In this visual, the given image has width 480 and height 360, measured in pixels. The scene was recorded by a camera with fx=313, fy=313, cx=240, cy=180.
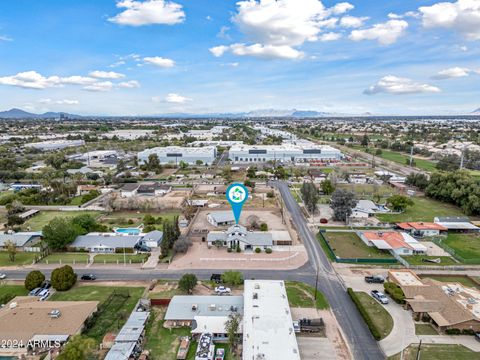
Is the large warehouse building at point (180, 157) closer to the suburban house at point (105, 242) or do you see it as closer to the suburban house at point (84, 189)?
the suburban house at point (84, 189)

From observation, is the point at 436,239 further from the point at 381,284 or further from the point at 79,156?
the point at 79,156

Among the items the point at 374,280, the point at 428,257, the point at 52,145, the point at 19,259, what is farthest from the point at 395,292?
the point at 52,145

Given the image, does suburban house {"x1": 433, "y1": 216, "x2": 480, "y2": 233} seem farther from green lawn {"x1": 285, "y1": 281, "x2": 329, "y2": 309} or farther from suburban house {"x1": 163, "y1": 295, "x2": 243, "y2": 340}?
suburban house {"x1": 163, "y1": 295, "x2": 243, "y2": 340}

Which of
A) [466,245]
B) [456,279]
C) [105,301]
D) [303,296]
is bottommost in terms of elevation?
[105,301]

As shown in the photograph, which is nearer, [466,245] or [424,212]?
[466,245]

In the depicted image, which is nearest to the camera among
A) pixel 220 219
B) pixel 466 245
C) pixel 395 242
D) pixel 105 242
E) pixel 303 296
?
pixel 303 296

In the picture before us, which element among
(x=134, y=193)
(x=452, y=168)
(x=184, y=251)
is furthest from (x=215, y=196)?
(x=452, y=168)

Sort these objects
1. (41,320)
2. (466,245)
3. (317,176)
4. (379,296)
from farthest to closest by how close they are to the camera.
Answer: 1. (317,176)
2. (466,245)
3. (379,296)
4. (41,320)

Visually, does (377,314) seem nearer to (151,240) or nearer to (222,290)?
(222,290)
